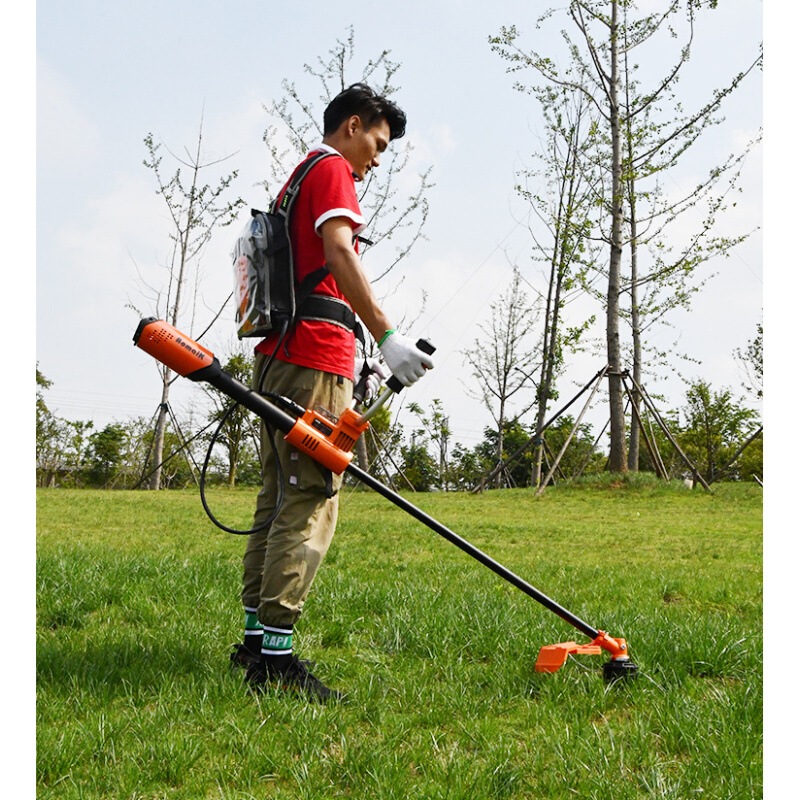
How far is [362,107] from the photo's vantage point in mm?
2891

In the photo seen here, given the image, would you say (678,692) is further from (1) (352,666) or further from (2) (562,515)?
(2) (562,515)

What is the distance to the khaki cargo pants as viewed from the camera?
8.43ft

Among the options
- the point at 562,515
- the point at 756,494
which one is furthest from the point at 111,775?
the point at 756,494

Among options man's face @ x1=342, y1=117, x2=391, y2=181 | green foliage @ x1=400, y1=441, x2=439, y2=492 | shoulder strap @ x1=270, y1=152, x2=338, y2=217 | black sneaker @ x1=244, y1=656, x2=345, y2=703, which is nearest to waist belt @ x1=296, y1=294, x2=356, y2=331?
shoulder strap @ x1=270, y1=152, x2=338, y2=217

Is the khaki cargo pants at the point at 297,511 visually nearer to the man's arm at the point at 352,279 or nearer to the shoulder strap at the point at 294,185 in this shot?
the man's arm at the point at 352,279

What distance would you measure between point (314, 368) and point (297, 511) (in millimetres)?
497

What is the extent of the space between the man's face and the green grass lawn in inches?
73.2

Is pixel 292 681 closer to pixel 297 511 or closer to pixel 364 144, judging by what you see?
pixel 297 511

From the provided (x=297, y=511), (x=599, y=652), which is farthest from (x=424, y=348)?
(x=599, y=652)

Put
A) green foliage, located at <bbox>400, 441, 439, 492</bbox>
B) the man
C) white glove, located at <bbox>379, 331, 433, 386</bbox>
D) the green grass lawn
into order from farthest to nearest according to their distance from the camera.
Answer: green foliage, located at <bbox>400, 441, 439, 492</bbox> < the man < white glove, located at <bbox>379, 331, 433, 386</bbox> < the green grass lawn

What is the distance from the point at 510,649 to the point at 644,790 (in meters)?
1.05

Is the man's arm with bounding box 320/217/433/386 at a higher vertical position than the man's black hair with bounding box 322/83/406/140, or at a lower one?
lower

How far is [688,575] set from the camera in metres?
4.93

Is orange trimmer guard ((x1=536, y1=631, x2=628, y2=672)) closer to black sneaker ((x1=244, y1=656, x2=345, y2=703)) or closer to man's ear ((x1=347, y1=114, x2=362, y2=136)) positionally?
black sneaker ((x1=244, y1=656, x2=345, y2=703))
